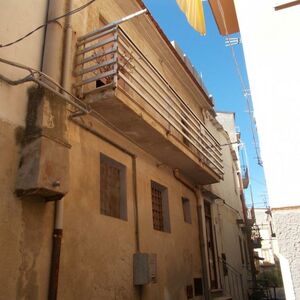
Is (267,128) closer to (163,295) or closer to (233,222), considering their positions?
(163,295)

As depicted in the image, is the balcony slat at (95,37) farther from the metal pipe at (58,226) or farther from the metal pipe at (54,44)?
the metal pipe at (54,44)

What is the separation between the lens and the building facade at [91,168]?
4.96m

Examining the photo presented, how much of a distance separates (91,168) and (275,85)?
14.4 feet

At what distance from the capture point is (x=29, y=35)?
230 inches

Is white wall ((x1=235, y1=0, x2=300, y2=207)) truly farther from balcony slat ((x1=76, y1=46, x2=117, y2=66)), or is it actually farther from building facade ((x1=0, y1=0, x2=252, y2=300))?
balcony slat ((x1=76, y1=46, x2=117, y2=66))

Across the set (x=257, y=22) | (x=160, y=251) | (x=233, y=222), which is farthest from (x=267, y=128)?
(x=233, y=222)

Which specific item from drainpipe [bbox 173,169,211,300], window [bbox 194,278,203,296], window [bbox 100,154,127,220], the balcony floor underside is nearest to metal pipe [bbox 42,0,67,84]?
the balcony floor underside

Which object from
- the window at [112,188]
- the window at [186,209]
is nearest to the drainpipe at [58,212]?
the window at [112,188]

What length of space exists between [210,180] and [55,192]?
8073 mm

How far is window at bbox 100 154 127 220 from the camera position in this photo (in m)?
7.32

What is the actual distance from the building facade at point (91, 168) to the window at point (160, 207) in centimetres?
4

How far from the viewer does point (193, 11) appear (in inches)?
207

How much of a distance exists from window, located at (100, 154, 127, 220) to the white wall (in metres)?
4.64

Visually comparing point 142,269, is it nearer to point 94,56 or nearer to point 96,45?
point 94,56
